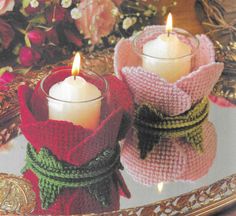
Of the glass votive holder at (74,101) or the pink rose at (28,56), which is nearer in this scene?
the glass votive holder at (74,101)

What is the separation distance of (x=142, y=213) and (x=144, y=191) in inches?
1.4

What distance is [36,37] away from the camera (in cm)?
96

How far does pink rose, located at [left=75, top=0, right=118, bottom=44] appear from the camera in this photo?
3.20ft

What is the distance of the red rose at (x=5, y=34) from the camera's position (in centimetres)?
97

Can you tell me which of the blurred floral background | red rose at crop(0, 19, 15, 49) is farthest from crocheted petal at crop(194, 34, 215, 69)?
red rose at crop(0, 19, 15, 49)

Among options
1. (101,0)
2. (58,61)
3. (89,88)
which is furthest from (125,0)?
(89,88)

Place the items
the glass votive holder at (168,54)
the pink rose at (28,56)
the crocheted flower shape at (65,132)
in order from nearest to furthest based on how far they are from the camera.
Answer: the crocheted flower shape at (65,132)
the glass votive holder at (168,54)
the pink rose at (28,56)

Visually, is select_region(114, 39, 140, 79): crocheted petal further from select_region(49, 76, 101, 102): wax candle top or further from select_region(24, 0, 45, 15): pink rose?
select_region(24, 0, 45, 15): pink rose

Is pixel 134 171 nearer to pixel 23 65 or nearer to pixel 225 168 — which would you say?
pixel 225 168

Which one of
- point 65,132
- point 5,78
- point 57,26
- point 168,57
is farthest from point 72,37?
point 65,132

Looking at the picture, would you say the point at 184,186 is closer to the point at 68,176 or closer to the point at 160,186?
the point at 160,186

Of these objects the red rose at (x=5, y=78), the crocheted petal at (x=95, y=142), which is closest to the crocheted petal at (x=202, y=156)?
the crocheted petal at (x=95, y=142)

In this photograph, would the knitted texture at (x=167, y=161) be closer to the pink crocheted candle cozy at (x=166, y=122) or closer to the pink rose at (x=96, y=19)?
the pink crocheted candle cozy at (x=166, y=122)

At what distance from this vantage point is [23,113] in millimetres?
682
